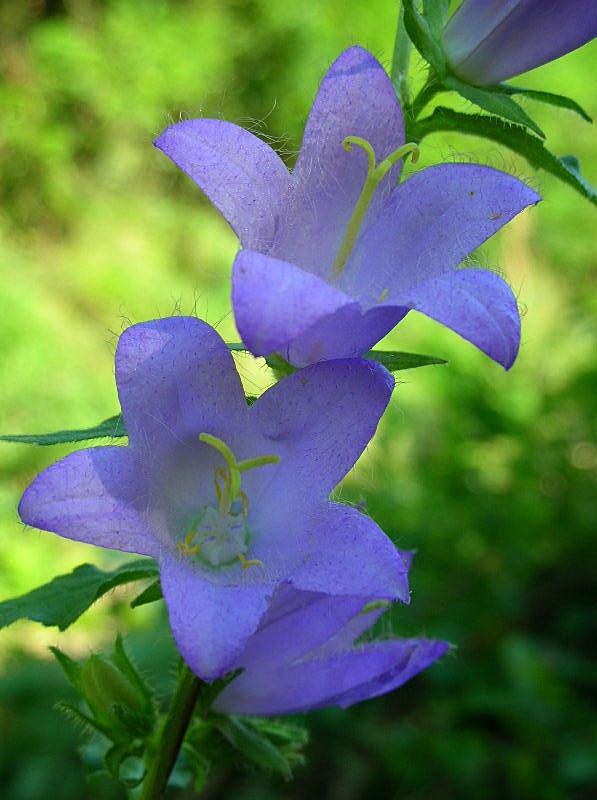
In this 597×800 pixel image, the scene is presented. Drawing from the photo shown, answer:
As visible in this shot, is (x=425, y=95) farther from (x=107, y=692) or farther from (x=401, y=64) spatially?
(x=107, y=692)

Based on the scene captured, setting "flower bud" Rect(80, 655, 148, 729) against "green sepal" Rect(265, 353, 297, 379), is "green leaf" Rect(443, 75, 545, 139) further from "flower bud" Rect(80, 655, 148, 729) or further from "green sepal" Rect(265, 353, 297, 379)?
"flower bud" Rect(80, 655, 148, 729)

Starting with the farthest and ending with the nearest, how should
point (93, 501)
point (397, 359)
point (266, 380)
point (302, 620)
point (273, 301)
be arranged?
point (266, 380) < point (302, 620) < point (397, 359) < point (93, 501) < point (273, 301)

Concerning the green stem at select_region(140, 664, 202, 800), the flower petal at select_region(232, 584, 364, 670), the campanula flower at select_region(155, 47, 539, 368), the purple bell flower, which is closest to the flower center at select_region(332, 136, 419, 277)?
the campanula flower at select_region(155, 47, 539, 368)

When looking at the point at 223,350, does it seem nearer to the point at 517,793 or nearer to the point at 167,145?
the point at 167,145

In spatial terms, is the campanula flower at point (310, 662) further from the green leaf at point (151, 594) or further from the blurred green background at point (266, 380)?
the blurred green background at point (266, 380)

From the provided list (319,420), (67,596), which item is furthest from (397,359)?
(67,596)

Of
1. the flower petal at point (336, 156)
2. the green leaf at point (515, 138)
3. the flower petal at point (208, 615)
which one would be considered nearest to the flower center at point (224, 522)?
the flower petal at point (208, 615)

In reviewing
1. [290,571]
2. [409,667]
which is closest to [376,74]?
[290,571]
